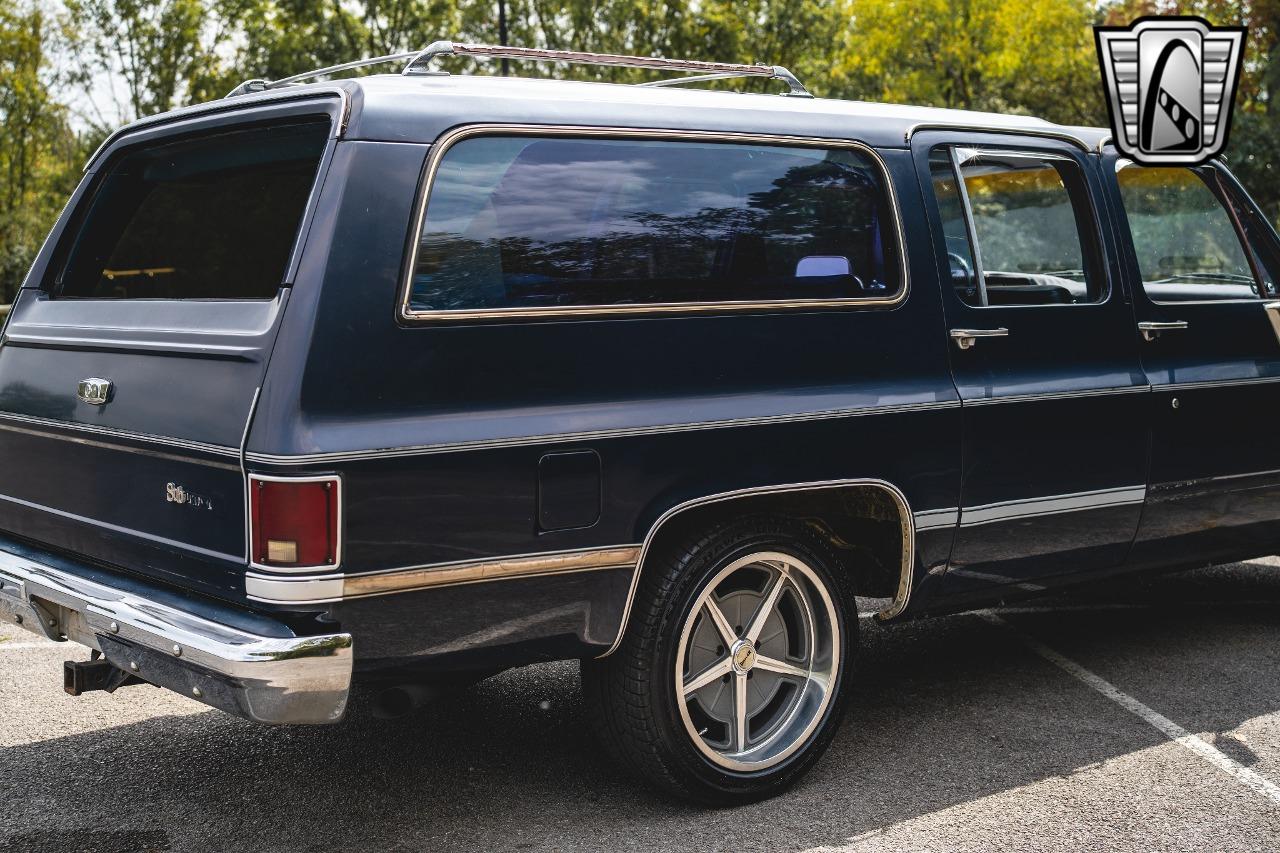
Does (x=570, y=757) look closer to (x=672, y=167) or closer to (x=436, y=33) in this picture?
(x=672, y=167)

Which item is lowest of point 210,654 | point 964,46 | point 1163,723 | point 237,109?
point 1163,723

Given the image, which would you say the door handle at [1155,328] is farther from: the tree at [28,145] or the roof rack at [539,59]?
the tree at [28,145]

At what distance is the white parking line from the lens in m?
4.26

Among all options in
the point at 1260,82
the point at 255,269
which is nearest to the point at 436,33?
the point at 1260,82

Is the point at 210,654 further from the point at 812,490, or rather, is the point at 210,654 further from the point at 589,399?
the point at 812,490

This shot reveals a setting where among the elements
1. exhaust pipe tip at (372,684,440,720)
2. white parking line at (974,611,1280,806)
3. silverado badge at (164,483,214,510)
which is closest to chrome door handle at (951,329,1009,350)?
white parking line at (974,611,1280,806)

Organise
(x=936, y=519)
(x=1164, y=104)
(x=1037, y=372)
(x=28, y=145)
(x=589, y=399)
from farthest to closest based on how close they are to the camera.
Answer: (x=28, y=145), (x=1164, y=104), (x=1037, y=372), (x=936, y=519), (x=589, y=399)

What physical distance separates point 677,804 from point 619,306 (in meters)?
1.50

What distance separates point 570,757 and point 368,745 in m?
0.70

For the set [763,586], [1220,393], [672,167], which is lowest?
[763,586]

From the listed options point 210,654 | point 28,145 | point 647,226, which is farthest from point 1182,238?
point 28,145

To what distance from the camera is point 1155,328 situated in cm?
501

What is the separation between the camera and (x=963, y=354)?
4.46 meters

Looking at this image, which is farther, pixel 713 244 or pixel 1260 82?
pixel 1260 82
